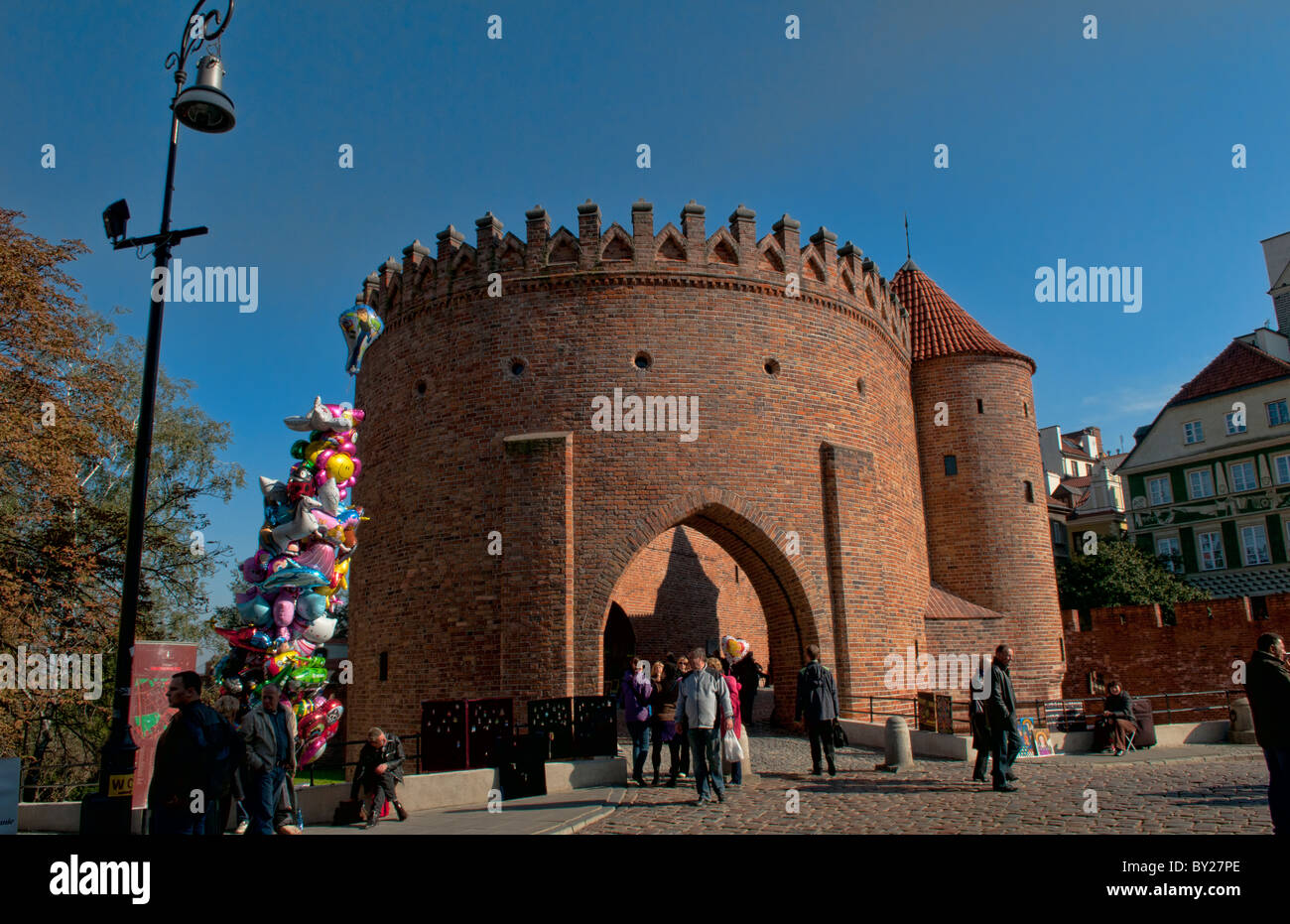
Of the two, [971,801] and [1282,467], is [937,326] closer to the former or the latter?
[971,801]

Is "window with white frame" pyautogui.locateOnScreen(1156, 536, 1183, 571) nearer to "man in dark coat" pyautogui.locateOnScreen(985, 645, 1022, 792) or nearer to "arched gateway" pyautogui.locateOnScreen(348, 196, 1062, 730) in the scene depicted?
"arched gateway" pyautogui.locateOnScreen(348, 196, 1062, 730)

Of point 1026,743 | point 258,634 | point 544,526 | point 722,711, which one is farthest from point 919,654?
point 258,634

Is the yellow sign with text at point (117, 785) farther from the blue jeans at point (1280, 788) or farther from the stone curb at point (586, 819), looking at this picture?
the blue jeans at point (1280, 788)

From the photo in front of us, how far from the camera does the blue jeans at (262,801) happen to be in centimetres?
734

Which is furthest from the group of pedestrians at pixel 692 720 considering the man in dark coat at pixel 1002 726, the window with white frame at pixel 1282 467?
the window with white frame at pixel 1282 467

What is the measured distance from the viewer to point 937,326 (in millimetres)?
22734

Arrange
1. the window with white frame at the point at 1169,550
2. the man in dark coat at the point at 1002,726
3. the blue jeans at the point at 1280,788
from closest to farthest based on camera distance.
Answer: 1. the blue jeans at the point at 1280,788
2. the man in dark coat at the point at 1002,726
3. the window with white frame at the point at 1169,550

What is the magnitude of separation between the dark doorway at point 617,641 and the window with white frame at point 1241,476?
83.9ft

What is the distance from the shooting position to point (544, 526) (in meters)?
14.9

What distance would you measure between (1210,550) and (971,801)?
31.8 m

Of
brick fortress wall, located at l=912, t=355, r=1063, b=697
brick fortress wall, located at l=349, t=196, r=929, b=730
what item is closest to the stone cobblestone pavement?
brick fortress wall, located at l=349, t=196, r=929, b=730

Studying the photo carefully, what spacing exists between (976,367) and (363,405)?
47.5 ft

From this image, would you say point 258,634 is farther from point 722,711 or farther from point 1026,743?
point 1026,743

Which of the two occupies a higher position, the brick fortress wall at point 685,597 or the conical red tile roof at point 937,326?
the conical red tile roof at point 937,326
